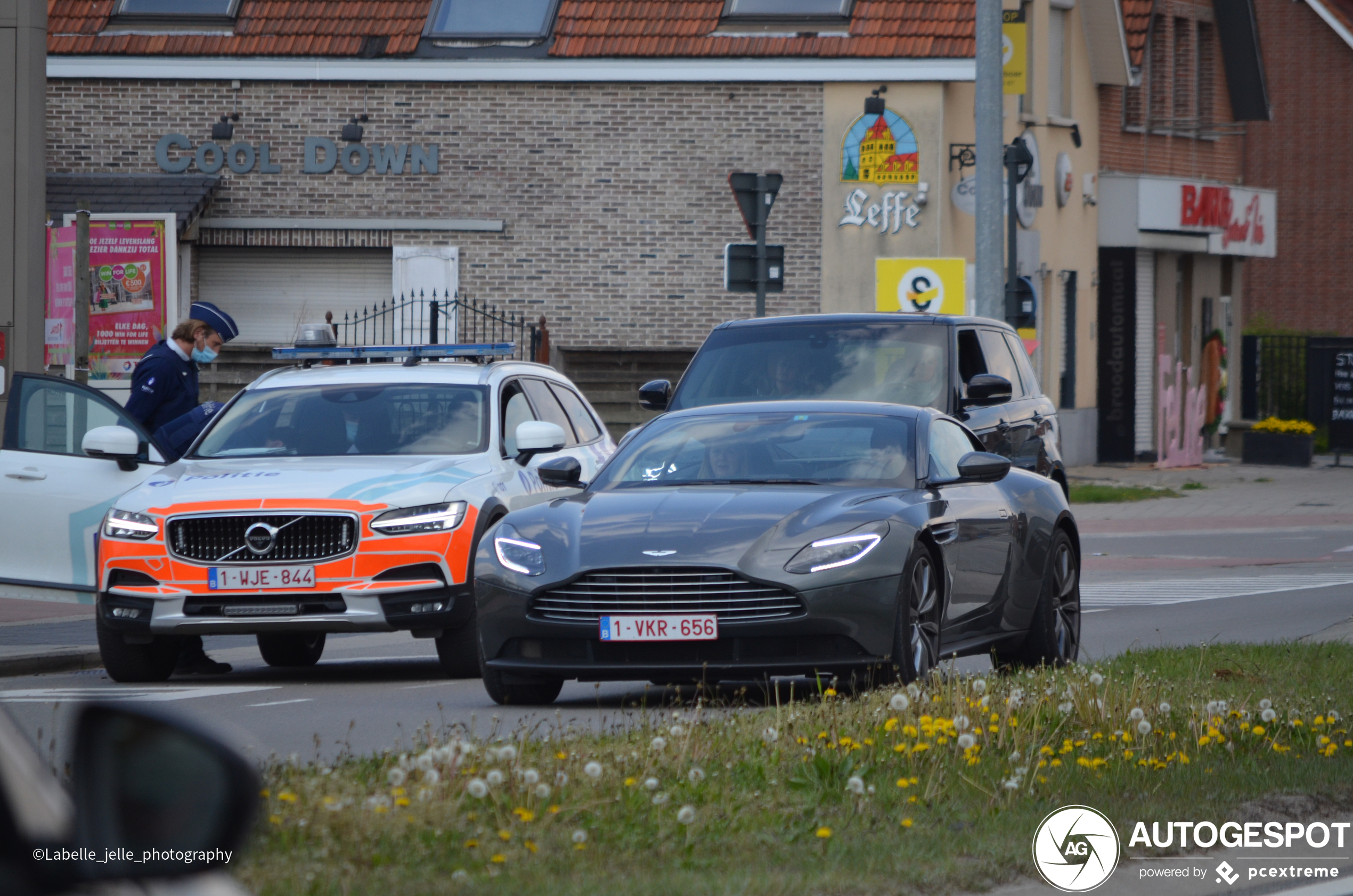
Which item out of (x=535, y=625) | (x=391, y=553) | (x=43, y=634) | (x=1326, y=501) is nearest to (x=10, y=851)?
(x=535, y=625)

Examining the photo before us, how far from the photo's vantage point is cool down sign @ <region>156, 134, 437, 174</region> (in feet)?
94.6

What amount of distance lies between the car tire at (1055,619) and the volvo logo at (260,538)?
12.1ft

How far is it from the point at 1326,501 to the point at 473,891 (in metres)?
24.1

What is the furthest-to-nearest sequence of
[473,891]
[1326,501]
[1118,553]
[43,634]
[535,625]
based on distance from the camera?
[1326,501] < [1118,553] < [43,634] < [535,625] < [473,891]

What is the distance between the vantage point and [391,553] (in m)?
10.5

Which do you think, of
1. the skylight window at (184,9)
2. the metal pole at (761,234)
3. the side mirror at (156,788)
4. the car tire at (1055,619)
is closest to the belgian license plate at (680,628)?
the car tire at (1055,619)

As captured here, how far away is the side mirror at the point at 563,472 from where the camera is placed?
10.3 meters

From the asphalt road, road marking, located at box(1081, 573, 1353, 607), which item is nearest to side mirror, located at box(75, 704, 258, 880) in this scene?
the asphalt road

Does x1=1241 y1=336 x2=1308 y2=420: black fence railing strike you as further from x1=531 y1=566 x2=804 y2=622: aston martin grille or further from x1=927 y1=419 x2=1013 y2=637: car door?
x1=531 y1=566 x2=804 y2=622: aston martin grille

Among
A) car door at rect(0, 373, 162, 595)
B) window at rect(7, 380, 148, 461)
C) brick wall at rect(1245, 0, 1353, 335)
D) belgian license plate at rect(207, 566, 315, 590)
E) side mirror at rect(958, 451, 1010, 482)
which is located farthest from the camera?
brick wall at rect(1245, 0, 1353, 335)

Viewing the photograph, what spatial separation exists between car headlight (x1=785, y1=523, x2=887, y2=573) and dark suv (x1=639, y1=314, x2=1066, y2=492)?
4.89m

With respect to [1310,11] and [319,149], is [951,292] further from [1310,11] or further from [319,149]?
[1310,11]

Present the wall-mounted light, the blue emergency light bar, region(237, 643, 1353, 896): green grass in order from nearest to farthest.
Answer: region(237, 643, 1353, 896): green grass < the blue emergency light bar < the wall-mounted light

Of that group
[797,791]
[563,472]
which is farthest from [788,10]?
[797,791]
